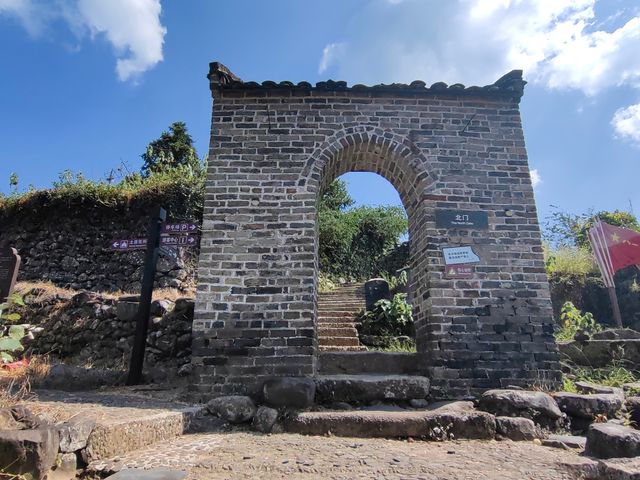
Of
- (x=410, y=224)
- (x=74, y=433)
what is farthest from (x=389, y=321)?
(x=74, y=433)

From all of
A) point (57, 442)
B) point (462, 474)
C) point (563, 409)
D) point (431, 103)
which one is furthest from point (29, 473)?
point (431, 103)

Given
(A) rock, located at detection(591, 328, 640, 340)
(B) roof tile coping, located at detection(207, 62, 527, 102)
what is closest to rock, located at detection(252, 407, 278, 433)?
(B) roof tile coping, located at detection(207, 62, 527, 102)

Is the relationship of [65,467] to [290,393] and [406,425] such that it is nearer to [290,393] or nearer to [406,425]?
[290,393]

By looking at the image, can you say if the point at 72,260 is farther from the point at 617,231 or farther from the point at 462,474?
the point at 617,231

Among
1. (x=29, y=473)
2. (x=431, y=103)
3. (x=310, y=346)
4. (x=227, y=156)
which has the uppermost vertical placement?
(x=431, y=103)

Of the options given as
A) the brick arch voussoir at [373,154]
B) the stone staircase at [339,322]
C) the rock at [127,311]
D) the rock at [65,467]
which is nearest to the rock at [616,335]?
the brick arch voussoir at [373,154]

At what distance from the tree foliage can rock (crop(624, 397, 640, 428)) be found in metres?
12.5

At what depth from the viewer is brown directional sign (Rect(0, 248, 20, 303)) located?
325 inches

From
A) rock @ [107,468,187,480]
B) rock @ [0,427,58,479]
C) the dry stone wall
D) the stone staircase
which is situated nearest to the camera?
rock @ [0,427,58,479]

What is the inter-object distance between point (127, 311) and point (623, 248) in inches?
350

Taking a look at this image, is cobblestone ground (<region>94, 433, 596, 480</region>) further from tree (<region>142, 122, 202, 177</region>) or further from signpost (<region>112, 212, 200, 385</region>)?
tree (<region>142, 122, 202, 177</region>)

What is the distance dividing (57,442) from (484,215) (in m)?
5.23

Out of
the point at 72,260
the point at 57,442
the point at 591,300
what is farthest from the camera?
the point at 72,260

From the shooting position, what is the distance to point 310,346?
5.16m
